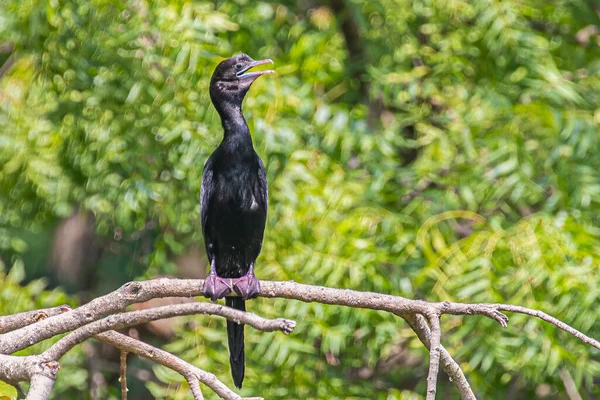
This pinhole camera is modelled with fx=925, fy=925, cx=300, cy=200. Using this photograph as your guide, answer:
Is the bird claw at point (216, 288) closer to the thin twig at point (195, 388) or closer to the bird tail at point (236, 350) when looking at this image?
the bird tail at point (236, 350)

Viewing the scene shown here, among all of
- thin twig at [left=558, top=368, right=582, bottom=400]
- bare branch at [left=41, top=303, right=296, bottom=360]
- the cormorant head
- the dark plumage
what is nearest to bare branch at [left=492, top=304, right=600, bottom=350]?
bare branch at [left=41, top=303, right=296, bottom=360]

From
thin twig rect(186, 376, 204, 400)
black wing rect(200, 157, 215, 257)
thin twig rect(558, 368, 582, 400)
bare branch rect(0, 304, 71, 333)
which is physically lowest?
thin twig rect(558, 368, 582, 400)

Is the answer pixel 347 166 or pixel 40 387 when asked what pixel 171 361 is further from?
pixel 347 166

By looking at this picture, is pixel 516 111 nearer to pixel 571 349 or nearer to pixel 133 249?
pixel 571 349

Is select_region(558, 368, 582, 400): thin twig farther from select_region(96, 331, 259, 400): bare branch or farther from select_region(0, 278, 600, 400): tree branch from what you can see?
select_region(96, 331, 259, 400): bare branch

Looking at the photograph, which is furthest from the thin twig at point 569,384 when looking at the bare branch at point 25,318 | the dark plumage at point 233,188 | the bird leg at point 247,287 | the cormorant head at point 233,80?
the bare branch at point 25,318

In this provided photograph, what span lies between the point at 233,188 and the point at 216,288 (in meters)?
0.56

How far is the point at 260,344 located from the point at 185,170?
898 mm

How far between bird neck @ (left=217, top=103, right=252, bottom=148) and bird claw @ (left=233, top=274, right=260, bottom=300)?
22.8 inches

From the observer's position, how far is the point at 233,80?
3.64 m

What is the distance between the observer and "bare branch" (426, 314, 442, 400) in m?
2.05

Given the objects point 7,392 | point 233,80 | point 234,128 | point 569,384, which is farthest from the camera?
point 569,384

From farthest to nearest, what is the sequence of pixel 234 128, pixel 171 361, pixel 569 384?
pixel 569 384, pixel 234 128, pixel 171 361

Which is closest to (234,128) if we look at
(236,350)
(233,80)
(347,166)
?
(233,80)
